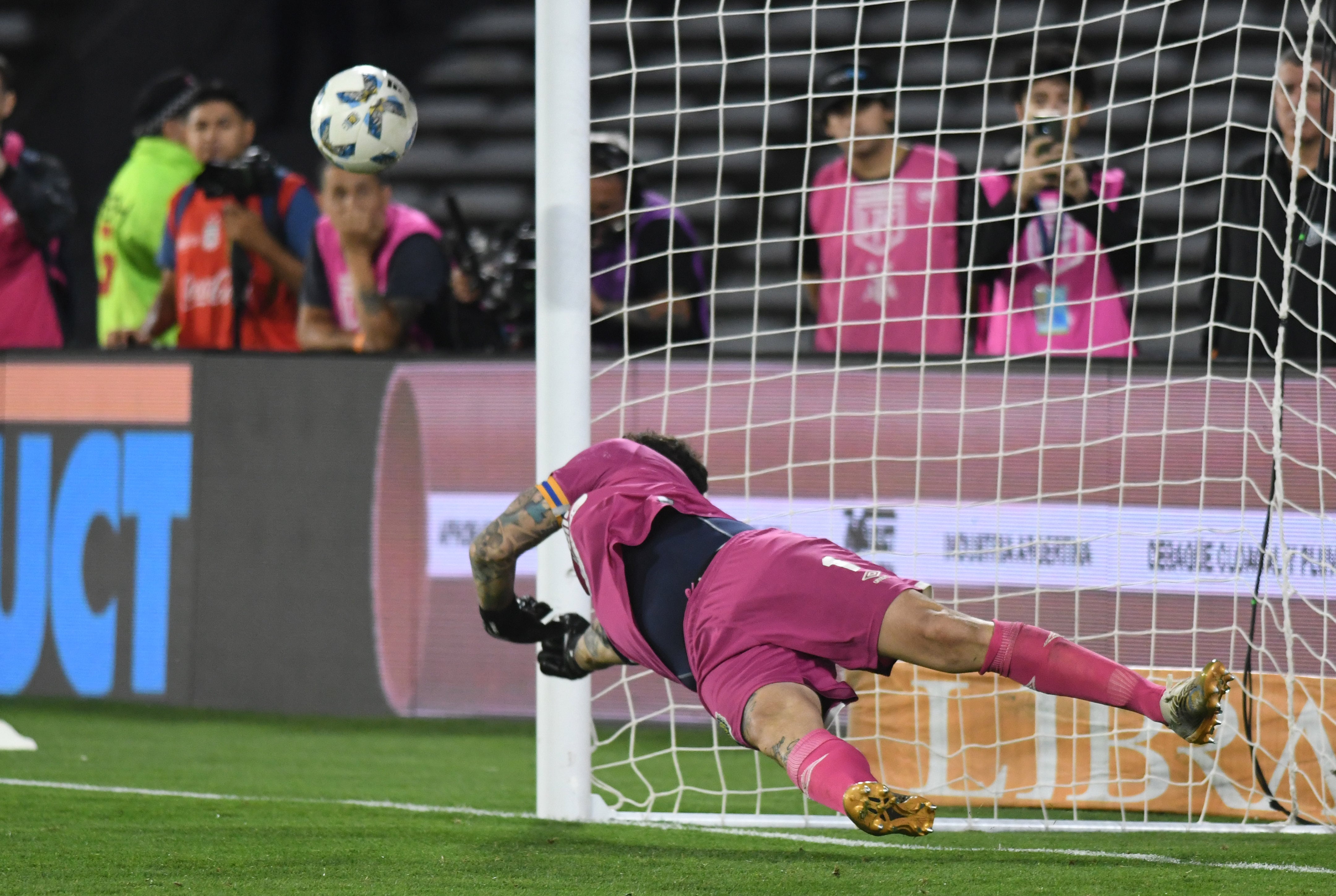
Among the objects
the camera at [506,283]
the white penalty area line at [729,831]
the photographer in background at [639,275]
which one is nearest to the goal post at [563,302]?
the white penalty area line at [729,831]

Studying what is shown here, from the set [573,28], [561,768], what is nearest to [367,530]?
[561,768]

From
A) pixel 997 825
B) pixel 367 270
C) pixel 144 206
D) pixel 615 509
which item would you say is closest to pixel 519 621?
pixel 615 509

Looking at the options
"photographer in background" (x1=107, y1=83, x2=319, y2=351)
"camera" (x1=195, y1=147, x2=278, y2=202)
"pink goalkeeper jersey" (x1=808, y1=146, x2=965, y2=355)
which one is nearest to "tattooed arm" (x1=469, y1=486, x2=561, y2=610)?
"pink goalkeeper jersey" (x1=808, y1=146, x2=965, y2=355)

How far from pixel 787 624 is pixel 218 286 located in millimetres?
4685

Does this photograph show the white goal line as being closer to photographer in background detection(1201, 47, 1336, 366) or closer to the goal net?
the goal net

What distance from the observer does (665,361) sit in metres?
6.80

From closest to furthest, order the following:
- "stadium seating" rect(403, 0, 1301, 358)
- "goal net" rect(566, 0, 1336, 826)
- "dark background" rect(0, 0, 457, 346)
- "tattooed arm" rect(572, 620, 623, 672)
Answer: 1. "tattooed arm" rect(572, 620, 623, 672)
2. "goal net" rect(566, 0, 1336, 826)
3. "stadium seating" rect(403, 0, 1301, 358)
4. "dark background" rect(0, 0, 457, 346)

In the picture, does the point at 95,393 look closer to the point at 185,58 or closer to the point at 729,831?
the point at 729,831

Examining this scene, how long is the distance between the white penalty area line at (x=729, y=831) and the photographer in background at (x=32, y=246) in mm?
3157

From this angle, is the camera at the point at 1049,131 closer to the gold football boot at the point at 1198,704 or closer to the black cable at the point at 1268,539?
the black cable at the point at 1268,539

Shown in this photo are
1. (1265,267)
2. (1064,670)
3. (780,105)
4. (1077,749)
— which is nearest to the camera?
(1064,670)

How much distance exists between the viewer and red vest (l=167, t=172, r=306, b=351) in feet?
25.9

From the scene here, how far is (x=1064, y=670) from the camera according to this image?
4012 millimetres

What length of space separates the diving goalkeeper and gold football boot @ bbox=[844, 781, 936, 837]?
0.08m
